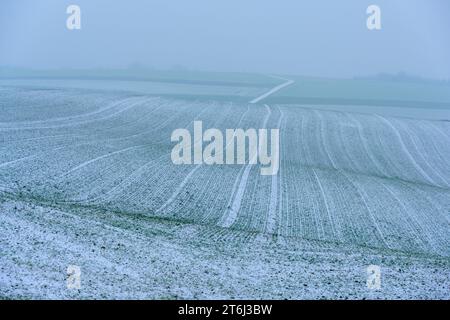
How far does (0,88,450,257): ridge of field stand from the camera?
19938mm

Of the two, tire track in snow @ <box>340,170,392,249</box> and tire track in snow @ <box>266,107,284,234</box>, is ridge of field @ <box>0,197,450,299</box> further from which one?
tire track in snow @ <box>340,170,392,249</box>

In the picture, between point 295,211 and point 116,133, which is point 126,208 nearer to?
point 295,211

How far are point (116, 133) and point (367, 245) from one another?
64.5ft

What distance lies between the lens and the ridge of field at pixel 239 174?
1994cm

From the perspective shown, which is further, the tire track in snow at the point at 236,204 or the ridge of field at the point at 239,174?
the ridge of field at the point at 239,174
